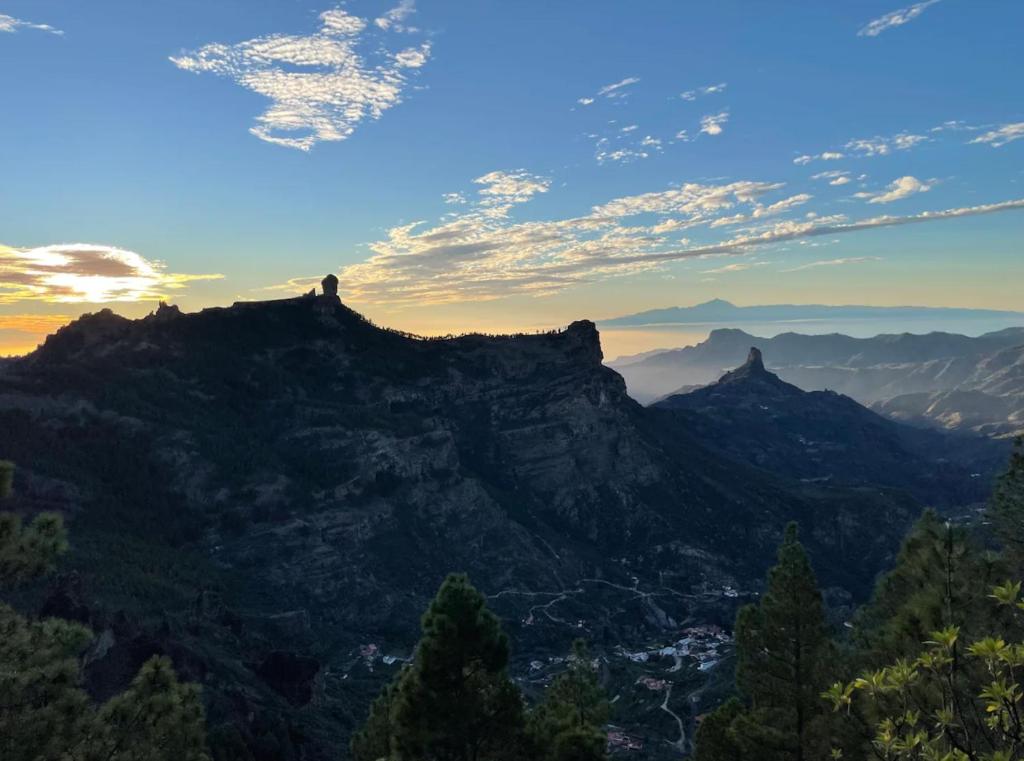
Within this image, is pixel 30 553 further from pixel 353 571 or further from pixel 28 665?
pixel 353 571

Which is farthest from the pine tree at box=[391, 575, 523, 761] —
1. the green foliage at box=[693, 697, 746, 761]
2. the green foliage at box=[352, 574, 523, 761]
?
the green foliage at box=[693, 697, 746, 761]

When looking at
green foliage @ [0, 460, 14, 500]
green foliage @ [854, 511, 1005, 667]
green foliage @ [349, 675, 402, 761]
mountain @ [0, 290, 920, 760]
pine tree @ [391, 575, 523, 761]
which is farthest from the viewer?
mountain @ [0, 290, 920, 760]

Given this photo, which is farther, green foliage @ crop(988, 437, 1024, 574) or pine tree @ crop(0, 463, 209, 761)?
green foliage @ crop(988, 437, 1024, 574)

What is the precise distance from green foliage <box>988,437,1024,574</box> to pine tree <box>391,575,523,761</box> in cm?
2379

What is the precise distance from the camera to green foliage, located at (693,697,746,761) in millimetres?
35844

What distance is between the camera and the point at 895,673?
8438mm

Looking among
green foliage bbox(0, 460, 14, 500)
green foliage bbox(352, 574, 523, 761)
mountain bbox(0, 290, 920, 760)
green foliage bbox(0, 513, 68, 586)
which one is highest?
green foliage bbox(0, 460, 14, 500)

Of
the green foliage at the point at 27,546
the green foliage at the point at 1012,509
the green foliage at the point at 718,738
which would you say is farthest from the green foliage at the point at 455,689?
the green foliage at the point at 1012,509

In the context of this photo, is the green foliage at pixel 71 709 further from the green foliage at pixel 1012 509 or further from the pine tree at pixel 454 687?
the green foliage at pixel 1012 509

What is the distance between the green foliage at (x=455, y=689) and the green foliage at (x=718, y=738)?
17.1 metres

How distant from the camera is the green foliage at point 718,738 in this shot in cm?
3584

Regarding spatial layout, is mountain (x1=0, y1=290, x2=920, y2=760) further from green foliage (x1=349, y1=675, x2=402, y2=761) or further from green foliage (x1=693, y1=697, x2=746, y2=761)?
green foliage (x1=693, y1=697, x2=746, y2=761)

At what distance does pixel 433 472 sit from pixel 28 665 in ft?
557

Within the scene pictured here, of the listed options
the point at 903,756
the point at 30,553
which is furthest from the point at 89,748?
the point at 903,756
